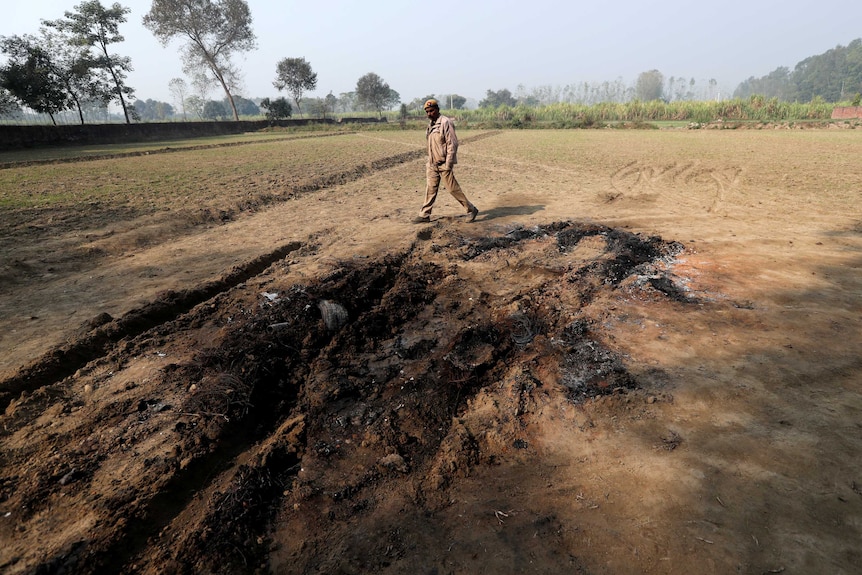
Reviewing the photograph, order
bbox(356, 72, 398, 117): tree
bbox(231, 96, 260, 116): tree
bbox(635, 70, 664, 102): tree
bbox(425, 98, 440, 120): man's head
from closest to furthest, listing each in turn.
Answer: bbox(425, 98, 440, 120): man's head
bbox(356, 72, 398, 117): tree
bbox(231, 96, 260, 116): tree
bbox(635, 70, 664, 102): tree

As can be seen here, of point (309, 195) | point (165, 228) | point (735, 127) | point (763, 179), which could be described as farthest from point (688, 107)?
point (165, 228)

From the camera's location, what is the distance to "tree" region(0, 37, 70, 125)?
1024 inches

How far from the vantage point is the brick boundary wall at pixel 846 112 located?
39500 millimetres

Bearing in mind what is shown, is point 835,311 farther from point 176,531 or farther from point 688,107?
point 688,107

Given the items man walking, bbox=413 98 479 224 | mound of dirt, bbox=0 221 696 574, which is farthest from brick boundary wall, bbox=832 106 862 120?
mound of dirt, bbox=0 221 696 574

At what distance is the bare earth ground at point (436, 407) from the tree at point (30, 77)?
96.0ft

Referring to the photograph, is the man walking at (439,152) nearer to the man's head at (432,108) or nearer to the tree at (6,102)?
the man's head at (432,108)

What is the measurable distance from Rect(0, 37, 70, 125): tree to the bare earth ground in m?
29.3

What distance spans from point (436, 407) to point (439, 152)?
216 inches

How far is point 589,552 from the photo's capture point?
210 centimetres

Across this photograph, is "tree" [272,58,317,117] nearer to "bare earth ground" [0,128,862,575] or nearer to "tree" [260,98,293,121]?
"tree" [260,98,293,121]

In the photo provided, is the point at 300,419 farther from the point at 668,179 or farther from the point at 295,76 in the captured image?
the point at 295,76

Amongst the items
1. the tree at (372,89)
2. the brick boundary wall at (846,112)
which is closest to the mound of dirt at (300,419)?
the brick boundary wall at (846,112)

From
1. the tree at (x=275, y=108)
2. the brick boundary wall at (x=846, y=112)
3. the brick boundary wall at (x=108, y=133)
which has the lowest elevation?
the brick boundary wall at (x=846, y=112)
